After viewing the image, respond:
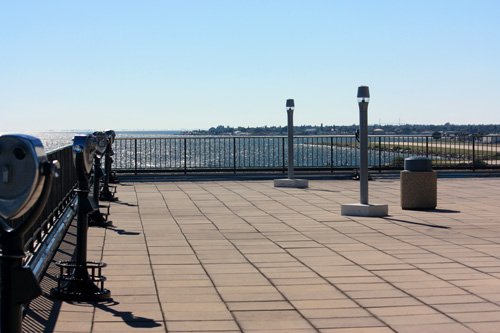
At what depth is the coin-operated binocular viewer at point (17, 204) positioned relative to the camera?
3893 mm

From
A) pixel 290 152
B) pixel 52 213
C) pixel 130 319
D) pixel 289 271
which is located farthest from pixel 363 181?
pixel 130 319

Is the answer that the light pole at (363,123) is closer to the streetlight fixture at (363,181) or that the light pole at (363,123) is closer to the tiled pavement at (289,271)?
the streetlight fixture at (363,181)

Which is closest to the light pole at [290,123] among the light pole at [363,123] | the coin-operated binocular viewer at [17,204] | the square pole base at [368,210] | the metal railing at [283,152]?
the metal railing at [283,152]

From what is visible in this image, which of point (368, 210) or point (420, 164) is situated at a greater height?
point (420, 164)

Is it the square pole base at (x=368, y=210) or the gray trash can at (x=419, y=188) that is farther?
the gray trash can at (x=419, y=188)

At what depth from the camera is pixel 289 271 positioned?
8.88 metres

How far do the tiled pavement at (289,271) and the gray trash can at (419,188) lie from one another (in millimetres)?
273

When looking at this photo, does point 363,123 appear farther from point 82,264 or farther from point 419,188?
point 82,264

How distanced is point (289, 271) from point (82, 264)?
2.32m

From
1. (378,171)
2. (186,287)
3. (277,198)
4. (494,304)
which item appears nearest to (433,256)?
(494,304)

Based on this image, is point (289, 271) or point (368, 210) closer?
point (289, 271)

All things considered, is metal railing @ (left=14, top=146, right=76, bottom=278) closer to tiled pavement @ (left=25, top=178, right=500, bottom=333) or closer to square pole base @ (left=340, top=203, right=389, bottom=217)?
tiled pavement @ (left=25, top=178, right=500, bottom=333)

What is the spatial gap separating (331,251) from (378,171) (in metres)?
15.8

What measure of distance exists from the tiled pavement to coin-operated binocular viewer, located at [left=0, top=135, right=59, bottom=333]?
220 cm
